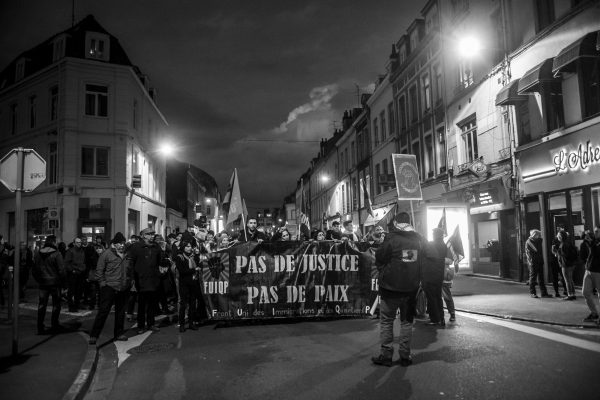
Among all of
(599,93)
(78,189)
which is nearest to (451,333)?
(599,93)

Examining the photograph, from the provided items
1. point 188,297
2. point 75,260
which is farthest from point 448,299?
point 75,260

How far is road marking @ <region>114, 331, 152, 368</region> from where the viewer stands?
22.7 ft

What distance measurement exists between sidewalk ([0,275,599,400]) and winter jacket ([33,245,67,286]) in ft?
3.34

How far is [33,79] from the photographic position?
2677 centimetres

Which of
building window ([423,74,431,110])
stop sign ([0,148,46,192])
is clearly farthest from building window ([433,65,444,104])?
stop sign ([0,148,46,192])

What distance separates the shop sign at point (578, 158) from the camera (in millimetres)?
12820

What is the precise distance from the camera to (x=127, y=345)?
25.4 feet

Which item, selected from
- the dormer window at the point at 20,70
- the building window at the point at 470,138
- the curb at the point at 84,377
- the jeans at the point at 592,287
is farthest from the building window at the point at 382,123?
the curb at the point at 84,377

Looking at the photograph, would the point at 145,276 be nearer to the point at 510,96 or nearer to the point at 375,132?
the point at 510,96

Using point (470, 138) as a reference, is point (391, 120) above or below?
above

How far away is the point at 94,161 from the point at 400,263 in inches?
895

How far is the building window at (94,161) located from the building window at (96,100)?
78.3 inches

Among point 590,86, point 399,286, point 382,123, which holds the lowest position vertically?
point 399,286

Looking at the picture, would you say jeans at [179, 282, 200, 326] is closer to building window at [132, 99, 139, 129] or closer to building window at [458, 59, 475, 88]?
building window at [458, 59, 475, 88]
